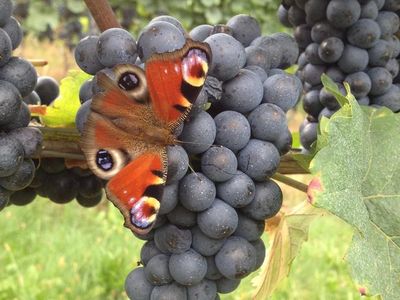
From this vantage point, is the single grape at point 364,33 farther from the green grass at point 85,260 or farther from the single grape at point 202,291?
the green grass at point 85,260

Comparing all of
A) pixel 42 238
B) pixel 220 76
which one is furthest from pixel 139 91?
pixel 42 238

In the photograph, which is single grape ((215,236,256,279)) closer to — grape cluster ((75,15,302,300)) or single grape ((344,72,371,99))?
grape cluster ((75,15,302,300))

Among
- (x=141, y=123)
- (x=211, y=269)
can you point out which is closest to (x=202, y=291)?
(x=211, y=269)

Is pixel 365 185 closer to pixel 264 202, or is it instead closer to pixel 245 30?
pixel 264 202

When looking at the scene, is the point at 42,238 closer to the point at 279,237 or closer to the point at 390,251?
the point at 279,237

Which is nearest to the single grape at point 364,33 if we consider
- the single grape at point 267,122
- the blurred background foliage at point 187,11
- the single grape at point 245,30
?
the single grape at point 245,30

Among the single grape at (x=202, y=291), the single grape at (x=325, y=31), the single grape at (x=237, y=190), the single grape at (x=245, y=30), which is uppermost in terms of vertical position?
the single grape at (x=245, y=30)
